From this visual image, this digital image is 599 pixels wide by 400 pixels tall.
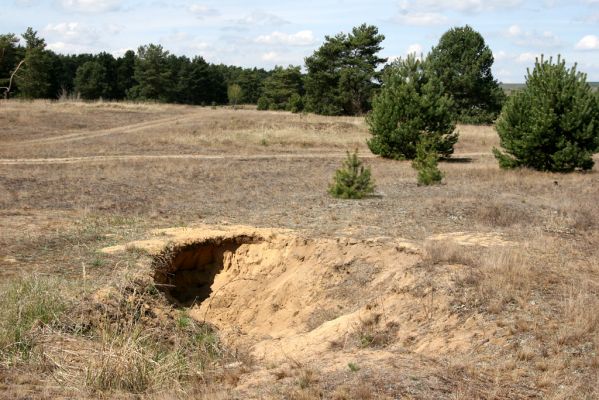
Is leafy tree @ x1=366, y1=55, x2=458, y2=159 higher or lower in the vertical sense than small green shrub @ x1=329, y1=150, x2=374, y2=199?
higher

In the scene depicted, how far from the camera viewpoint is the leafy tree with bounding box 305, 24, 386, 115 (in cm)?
5469

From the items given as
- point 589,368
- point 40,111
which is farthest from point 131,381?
point 40,111

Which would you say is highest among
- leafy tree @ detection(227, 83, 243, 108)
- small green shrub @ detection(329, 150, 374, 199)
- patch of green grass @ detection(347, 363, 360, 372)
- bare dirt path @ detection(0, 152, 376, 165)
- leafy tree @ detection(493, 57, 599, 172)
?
leafy tree @ detection(227, 83, 243, 108)

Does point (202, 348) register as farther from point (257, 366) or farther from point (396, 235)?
point (396, 235)

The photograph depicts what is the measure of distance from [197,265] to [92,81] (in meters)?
65.5

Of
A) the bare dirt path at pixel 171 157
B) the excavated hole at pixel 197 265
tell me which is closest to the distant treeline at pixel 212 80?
the bare dirt path at pixel 171 157

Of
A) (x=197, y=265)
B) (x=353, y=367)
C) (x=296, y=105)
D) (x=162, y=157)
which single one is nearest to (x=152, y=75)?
(x=296, y=105)

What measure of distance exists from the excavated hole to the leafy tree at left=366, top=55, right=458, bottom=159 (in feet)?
55.1

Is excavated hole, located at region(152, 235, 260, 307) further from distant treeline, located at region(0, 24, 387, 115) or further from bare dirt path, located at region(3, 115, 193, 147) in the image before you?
distant treeline, located at region(0, 24, 387, 115)

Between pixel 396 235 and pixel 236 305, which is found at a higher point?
pixel 396 235

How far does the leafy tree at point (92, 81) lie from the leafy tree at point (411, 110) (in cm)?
5155

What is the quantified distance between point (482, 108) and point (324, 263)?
4830 centimetres

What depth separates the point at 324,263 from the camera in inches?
392

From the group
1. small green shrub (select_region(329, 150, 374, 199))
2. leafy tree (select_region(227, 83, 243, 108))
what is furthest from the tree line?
→ small green shrub (select_region(329, 150, 374, 199))
